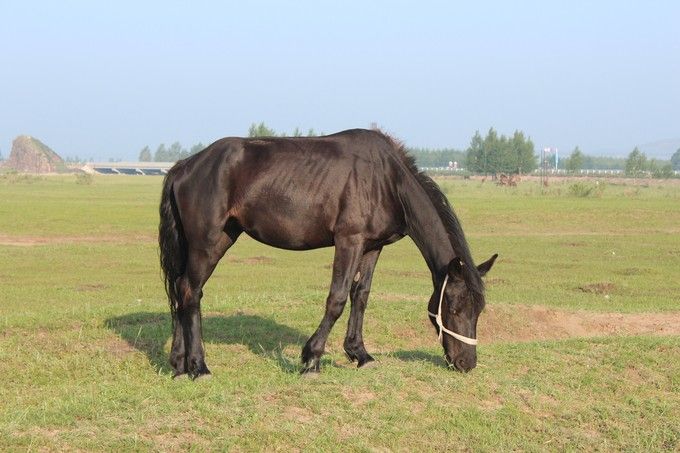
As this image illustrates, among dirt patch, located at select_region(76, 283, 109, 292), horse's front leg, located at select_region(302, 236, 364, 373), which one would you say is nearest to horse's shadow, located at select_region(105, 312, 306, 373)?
horse's front leg, located at select_region(302, 236, 364, 373)

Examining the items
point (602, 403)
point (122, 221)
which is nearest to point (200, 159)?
Result: point (602, 403)

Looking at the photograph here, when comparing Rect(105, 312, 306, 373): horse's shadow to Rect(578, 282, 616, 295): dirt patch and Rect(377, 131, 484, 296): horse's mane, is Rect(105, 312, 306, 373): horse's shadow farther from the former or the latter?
Rect(578, 282, 616, 295): dirt patch

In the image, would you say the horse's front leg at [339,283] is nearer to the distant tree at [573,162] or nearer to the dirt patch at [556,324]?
the dirt patch at [556,324]

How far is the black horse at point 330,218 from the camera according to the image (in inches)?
319

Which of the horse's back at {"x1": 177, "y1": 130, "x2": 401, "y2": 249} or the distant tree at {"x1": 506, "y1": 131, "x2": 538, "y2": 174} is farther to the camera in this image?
the distant tree at {"x1": 506, "y1": 131, "x2": 538, "y2": 174}

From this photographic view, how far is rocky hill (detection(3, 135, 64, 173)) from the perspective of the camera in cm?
14938

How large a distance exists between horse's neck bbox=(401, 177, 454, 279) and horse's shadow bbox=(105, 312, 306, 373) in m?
1.70

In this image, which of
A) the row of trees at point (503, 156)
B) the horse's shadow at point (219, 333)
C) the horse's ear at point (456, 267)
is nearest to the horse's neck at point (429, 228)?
the horse's ear at point (456, 267)

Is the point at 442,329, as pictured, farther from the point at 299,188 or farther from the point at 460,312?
the point at 299,188

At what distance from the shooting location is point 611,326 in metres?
12.7

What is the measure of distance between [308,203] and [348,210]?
15.1 inches

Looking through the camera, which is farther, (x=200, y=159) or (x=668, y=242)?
(x=668, y=242)

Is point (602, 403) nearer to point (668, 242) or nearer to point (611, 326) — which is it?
point (611, 326)

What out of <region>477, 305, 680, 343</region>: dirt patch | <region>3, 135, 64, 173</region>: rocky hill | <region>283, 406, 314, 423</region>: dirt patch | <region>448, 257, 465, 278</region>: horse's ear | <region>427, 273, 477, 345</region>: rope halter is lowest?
<region>3, 135, 64, 173</region>: rocky hill
